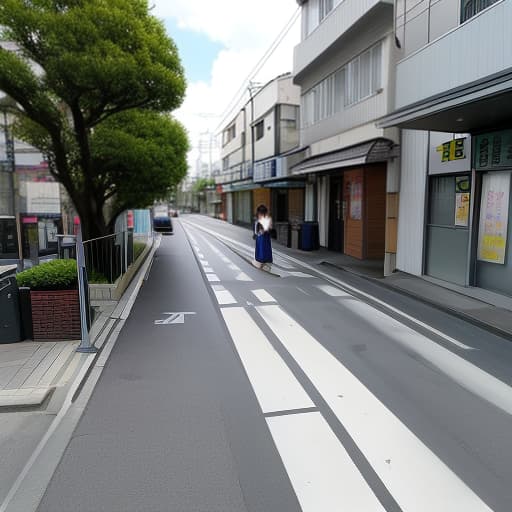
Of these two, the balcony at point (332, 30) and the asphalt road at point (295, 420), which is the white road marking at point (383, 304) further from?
the balcony at point (332, 30)

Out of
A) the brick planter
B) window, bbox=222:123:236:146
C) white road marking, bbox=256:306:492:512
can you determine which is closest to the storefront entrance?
white road marking, bbox=256:306:492:512

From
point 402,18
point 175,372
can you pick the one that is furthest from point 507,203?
point 175,372

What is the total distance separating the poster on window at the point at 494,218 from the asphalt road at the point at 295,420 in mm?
1970

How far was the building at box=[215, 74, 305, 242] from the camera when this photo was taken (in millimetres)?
23797

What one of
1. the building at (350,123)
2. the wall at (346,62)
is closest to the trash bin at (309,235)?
the building at (350,123)

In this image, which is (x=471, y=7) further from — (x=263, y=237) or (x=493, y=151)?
(x=263, y=237)

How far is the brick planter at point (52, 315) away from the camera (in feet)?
20.8

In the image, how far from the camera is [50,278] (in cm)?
647

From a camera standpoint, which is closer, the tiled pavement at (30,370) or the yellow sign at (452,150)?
the tiled pavement at (30,370)

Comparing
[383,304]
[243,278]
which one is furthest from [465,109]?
[243,278]

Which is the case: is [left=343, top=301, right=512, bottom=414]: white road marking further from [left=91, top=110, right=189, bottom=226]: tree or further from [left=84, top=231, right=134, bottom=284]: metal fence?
[left=91, top=110, right=189, bottom=226]: tree

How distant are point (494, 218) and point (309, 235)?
9674mm

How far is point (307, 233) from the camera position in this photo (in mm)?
17797

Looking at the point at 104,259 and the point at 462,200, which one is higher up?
the point at 462,200
